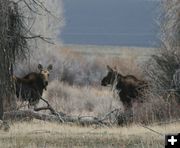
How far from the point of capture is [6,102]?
686 inches

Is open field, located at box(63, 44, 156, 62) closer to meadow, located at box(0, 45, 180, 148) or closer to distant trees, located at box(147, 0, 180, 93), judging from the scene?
meadow, located at box(0, 45, 180, 148)

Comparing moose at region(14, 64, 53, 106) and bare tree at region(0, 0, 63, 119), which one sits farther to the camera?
moose at region(14, 64, 53, 106)

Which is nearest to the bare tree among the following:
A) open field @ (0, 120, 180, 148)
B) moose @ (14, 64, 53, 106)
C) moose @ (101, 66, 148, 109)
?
open field @ (0, 120, 180, 148)

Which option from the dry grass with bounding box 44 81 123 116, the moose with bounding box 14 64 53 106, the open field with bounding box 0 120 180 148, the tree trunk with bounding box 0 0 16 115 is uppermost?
the tree trunk with bounding box 0 0 16 115

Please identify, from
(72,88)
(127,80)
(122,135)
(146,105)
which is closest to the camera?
(122,135)

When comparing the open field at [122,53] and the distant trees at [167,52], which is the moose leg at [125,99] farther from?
the open field at [122,53]

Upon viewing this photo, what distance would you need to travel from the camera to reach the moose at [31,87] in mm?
22734

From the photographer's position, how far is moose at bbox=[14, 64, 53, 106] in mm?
22734

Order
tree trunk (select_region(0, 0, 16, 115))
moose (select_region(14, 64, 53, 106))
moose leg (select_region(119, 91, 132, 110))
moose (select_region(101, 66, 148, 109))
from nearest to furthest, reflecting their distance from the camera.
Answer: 1. tree trunk (select_region(0, 0, 16, 115))
2. moose (select_region(14, 64, 53, 106))
3. moose leg (select_region(119, 91, 132, 110))
4. moose (select_region(101, 66, 148, 109))

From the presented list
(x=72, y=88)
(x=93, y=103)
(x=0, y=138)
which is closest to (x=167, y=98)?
(x=0, y=138)

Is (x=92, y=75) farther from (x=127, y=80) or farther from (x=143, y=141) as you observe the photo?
(x=143, y=141)

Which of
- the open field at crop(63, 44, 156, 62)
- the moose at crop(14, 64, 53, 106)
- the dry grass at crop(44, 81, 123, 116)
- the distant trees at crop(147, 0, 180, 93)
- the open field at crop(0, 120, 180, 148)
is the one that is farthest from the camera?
the open field at crop(63, 44, 156, 62)

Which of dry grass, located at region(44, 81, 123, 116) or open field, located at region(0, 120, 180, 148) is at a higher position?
open field, located at region(0, 120, 180, 148)

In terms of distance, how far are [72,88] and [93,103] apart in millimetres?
8886
